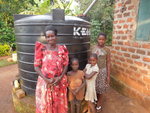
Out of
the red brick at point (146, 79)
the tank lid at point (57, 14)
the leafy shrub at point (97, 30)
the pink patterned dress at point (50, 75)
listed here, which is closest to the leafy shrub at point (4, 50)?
the leafy shrub at point (97, 30)

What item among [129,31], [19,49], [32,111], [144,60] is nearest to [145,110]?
[144,60]

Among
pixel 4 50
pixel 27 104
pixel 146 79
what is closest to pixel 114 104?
pixel 146 79

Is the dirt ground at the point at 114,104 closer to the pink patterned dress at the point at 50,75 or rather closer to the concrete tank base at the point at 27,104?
the concrete tank base at the point at 27,104

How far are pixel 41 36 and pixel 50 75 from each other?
2.54 feet

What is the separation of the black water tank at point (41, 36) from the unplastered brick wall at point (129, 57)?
2.49 ft

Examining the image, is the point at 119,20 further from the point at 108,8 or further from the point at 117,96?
the point at 108,8

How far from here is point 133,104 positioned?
2.42 metres

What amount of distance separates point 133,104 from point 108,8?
5.98 metres

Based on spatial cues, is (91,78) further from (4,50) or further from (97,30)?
(4,50)

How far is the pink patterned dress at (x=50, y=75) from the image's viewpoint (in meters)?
1.82

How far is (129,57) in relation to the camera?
265cm

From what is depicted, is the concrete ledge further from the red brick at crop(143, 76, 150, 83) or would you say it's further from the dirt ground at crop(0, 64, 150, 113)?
the red brick at crop(143, 76, 150, 83)

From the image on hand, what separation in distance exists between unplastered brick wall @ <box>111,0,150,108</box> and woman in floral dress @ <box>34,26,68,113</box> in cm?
137

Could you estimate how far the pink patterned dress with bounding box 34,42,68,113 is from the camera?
1823mm
